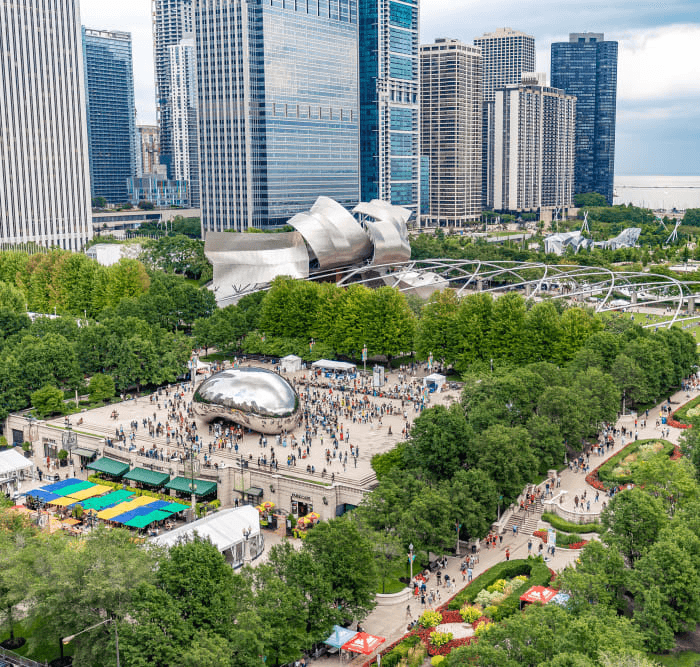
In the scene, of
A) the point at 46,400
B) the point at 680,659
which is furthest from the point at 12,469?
the point at 680,659

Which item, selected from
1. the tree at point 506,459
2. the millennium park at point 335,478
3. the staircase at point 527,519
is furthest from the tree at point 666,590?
the staircase at point 527,519

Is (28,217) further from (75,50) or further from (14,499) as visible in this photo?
(14,499)

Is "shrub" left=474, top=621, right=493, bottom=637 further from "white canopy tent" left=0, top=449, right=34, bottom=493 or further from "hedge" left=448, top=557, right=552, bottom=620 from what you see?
"white canopy tent" left=0, top=449, right=34, bottom=493

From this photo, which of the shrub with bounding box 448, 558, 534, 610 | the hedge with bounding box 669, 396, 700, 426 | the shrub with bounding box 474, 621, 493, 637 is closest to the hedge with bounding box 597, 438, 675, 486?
the hedge with bounding box 669, 396, 700, 426

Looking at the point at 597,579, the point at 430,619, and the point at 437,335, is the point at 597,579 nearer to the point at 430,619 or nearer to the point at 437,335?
the point at 430,619

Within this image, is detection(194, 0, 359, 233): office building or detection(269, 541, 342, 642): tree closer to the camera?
detection(269, 541, 342, 642): tree

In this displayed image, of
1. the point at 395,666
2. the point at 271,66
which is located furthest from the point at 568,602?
the point at 271,66
